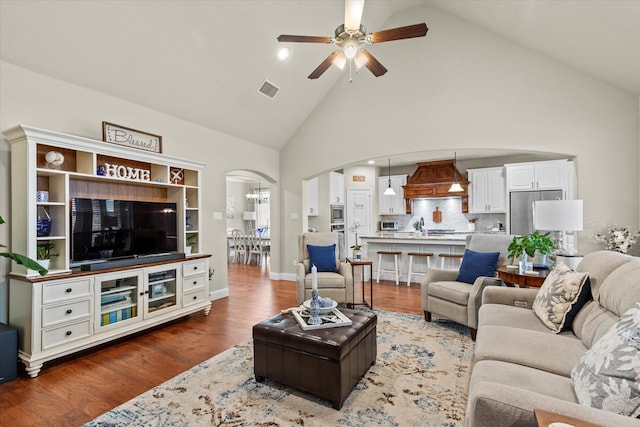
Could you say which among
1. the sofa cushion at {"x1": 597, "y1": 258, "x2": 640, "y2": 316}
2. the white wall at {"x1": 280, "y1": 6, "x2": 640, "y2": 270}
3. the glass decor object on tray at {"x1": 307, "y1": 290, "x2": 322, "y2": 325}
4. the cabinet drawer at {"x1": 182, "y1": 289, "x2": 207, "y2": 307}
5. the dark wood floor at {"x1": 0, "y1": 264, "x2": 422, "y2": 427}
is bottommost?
the dark wood floor at {"x1": 0, "y1": 264, "x2": 422, "y2": 427}

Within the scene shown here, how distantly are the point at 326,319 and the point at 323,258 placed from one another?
2055mm

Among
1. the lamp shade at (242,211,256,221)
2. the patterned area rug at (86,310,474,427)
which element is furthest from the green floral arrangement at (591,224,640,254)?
the lamp shade at (242,211,256,221)

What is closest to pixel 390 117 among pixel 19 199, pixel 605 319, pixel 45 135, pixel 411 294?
pixel 411 294

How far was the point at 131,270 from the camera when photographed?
11.1 ft

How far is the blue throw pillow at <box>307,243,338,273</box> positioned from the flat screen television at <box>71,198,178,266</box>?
186 centimetres

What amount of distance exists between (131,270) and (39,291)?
2.63ft

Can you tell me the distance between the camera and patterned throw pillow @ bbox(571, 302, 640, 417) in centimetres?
114

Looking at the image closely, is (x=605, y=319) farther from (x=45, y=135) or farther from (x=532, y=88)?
(x=45, y=135)

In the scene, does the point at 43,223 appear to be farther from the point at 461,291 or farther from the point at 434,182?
the point at 434,182

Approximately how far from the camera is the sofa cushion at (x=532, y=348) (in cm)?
171

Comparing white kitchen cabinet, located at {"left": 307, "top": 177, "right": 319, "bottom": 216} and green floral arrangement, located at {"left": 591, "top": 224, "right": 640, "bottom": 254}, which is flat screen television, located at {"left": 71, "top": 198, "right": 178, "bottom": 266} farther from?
green floral arrangement, located at {"left": 591, "top": 224, "right": 640, "bottom": 254}

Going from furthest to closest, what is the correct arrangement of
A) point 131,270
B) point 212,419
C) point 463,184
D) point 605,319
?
point 463,184
point 131,270
point 212,419
point 605,319

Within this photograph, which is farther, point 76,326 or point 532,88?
point 532,88

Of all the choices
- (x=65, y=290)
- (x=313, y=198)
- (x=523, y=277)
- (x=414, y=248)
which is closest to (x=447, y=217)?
(x=414, y=248)
